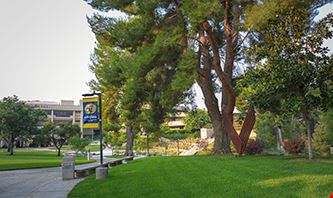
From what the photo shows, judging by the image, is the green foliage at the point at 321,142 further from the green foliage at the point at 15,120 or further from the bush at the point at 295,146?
the green foliage at the point at 15,120

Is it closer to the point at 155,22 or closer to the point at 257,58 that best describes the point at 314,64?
the point at 257,58

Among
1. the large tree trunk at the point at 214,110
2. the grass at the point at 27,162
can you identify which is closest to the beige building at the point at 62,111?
the grass at the point at 27,162

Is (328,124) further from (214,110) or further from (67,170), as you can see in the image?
(67,170)

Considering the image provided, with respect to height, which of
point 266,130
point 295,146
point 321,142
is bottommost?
point 295,146

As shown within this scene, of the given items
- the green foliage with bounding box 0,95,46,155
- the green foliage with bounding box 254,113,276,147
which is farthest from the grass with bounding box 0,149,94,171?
the green foliage with bounding box 254,113,276,147

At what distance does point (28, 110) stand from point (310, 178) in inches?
1740

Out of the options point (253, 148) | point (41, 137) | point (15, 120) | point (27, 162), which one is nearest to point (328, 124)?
point (253, 148)

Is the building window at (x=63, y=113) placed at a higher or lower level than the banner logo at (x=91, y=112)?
higher

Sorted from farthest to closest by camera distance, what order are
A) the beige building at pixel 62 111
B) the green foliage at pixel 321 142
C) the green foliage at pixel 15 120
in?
the beige building at pixel 62 111
the green foliage at pixel 15 120
the green foliage at pixel 321 142

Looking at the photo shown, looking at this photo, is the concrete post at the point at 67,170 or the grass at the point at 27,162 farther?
the grass at the point at 27,162

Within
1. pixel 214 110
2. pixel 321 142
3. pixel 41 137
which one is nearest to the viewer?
pixel 214 110

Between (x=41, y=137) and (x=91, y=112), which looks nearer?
(x=91, y=112)

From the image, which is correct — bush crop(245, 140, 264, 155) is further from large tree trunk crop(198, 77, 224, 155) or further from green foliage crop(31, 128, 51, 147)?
green foliage crop(31, 128, 51, 147)

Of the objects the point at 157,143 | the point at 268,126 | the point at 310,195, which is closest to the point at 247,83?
the point at 310,195
